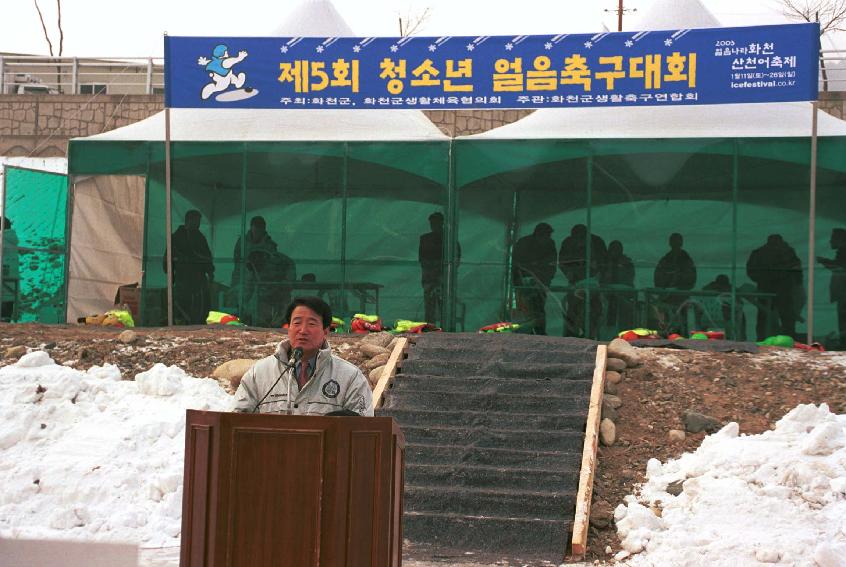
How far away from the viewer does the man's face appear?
235 inches

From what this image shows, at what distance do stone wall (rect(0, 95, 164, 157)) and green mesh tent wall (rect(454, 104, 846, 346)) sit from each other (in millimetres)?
12755

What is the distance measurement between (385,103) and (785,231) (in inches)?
213

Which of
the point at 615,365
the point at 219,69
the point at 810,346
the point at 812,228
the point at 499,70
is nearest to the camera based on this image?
the point at 615,365

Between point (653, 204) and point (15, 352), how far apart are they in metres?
8.15

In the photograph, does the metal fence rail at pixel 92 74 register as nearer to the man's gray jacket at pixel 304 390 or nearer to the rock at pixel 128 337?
the rock at pixel 128 337

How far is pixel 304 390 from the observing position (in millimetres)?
5945

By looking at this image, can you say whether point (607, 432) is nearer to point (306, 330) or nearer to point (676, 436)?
point (676, 436)

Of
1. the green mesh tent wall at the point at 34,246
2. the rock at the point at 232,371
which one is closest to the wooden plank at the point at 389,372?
the rock at the point at 232,371

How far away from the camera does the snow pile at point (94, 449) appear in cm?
965

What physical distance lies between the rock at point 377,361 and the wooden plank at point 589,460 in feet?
7.38

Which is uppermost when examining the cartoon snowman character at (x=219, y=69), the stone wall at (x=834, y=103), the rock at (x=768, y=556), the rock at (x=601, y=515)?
the stone wall at (x=834, y=103)

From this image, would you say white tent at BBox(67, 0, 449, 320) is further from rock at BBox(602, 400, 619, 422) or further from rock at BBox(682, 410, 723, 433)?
rock at BBox(682, 410, 723, 433)

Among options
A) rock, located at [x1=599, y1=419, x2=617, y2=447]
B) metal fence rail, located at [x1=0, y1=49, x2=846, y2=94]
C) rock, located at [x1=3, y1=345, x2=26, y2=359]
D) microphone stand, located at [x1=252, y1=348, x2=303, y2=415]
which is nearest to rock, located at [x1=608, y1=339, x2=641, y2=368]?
rock, located at [x1=599, y1=419, x2=617, y2=447]

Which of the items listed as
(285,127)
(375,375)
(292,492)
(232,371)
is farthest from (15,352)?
(292,492)
